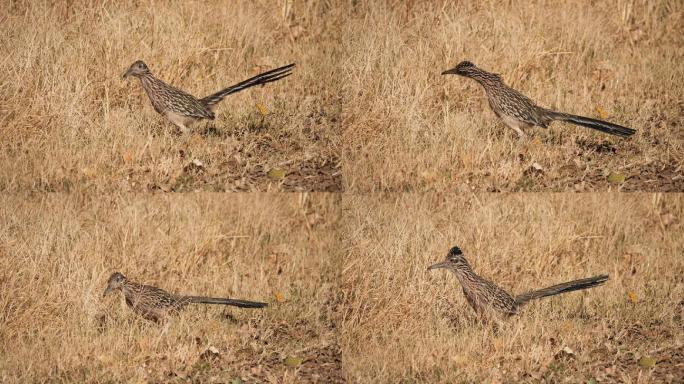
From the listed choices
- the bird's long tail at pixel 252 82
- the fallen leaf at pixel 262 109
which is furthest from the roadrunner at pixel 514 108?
the fallen leaf at pixel 262 109

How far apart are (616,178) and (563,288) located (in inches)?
24.7

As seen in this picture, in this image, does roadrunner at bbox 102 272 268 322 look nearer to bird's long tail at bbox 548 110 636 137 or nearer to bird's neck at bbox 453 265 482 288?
bird's neck at bbox 453 265 482 288

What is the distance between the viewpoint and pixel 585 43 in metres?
4.36

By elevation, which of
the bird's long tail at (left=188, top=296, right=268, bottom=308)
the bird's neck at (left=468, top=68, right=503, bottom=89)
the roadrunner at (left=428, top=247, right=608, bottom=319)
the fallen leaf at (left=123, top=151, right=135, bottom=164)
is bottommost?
the bird's long tail at (left=188, top=296, right=268, bottom=308)

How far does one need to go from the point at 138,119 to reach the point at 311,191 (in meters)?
0.96

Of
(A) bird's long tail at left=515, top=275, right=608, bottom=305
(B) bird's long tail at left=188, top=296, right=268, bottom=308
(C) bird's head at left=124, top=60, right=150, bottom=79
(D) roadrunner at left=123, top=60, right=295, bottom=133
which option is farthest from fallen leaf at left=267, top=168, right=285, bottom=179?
(A) bird's long tail at left=515, top=275, right=608, bottom=305

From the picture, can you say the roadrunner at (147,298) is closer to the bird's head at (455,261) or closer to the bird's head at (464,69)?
the bird's head at (455,261)

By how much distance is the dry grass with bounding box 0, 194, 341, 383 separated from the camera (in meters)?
4.12

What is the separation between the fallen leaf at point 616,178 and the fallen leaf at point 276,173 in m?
1.68

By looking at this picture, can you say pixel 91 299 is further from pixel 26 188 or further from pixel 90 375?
pixel 26 188

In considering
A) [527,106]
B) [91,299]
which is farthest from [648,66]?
[91,299]

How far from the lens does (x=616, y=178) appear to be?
433 cm

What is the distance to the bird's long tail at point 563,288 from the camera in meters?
4.35

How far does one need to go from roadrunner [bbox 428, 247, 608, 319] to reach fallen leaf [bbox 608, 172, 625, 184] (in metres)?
0.49
